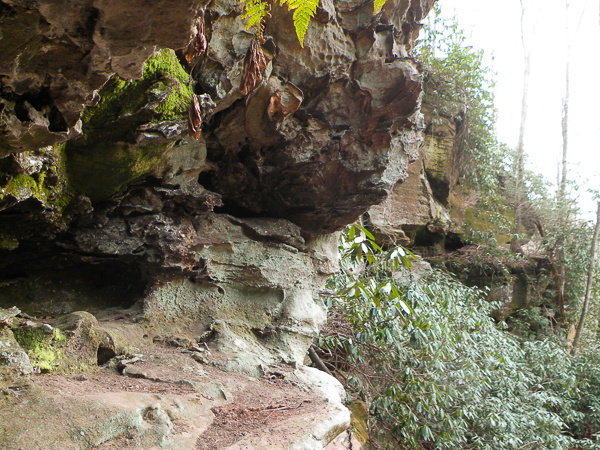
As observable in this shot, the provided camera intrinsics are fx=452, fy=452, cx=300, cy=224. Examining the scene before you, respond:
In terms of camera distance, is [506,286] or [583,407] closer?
[583,407]

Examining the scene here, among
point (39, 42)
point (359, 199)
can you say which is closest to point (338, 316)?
point (359, 199)

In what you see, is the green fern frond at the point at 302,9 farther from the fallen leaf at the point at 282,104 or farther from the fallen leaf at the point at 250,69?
the fallen leaf at the point at 282,104

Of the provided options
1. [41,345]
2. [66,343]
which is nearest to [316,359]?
[66,343]

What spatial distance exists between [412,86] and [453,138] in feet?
20.9

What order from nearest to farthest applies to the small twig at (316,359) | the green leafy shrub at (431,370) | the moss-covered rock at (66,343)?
the moss-covered rock at (66,343) → the green leafy shrub at (431,370) → the small twig at (316,359)

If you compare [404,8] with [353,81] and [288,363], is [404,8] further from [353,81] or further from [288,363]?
[288,363]

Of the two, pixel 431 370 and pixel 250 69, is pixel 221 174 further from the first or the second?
pixel 431 370

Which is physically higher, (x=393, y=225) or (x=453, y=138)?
(x=453, y=138)

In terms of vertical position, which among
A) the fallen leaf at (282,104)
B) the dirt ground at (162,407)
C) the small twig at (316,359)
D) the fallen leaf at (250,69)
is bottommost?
the small twig at (316,359)

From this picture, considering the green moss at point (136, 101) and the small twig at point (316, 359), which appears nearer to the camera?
the green moss at point (136, 101)

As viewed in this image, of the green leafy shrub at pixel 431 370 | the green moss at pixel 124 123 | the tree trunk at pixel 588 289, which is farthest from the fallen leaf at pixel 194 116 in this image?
the tree trunk at pixel 588 289

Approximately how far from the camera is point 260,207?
583 centimetres

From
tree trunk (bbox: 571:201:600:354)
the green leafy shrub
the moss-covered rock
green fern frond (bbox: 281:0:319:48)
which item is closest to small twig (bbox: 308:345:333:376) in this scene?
the green leafy shrub

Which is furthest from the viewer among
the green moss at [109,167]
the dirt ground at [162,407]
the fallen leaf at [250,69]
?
the green moss at [109,167]
